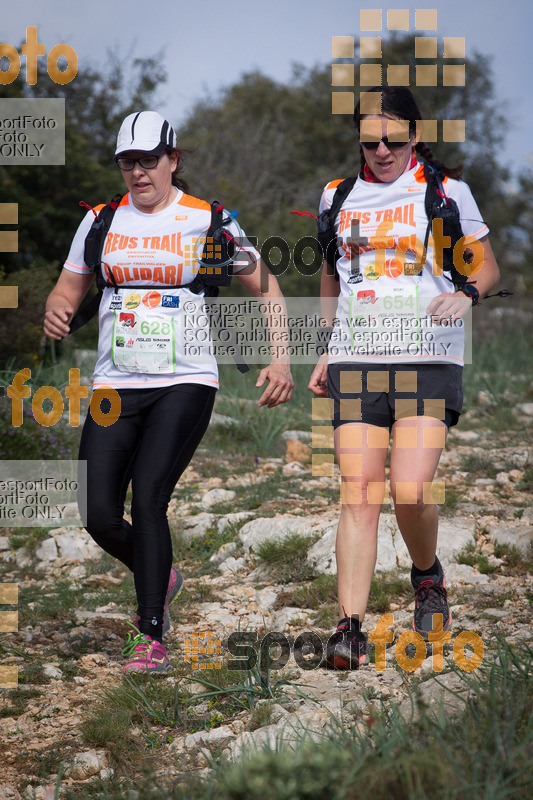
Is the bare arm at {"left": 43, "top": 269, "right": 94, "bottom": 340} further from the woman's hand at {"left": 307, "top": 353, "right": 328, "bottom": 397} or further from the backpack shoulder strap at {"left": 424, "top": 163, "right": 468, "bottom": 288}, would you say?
the backpack shoulder strap at {"left": 424, "top": 163, "right": 468, "bottom": 288}

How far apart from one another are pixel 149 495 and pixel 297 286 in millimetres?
12741

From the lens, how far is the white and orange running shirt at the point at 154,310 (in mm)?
3551

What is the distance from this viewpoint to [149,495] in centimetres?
350

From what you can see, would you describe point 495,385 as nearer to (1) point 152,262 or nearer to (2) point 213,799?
(1) point 152,262

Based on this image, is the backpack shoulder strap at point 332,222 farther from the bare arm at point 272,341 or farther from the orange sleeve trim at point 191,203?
the orange sleeve trim at point 191,203

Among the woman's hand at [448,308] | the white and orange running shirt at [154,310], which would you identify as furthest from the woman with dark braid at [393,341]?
the white and orange running shirt at [154,310]

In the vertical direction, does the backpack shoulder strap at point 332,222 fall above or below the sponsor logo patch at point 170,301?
above

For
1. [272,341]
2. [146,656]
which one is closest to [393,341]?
[272,341]

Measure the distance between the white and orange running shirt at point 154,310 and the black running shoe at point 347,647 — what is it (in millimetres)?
1109

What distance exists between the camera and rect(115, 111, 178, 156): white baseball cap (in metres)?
3.58

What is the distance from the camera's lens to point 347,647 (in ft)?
10.6

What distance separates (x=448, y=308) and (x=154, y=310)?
3.84 feet

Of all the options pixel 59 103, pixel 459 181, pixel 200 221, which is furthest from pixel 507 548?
pixel 59 103

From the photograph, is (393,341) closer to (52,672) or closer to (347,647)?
(347,647)
